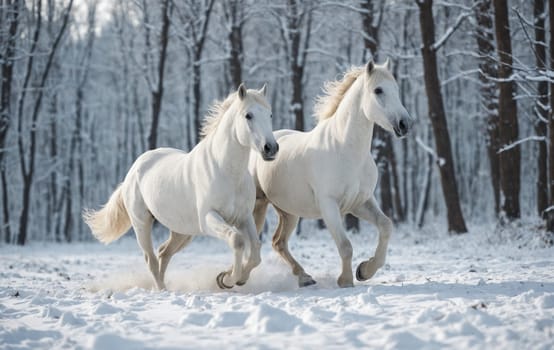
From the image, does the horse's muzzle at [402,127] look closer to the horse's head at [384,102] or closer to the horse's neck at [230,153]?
the horse's head at [384,102]

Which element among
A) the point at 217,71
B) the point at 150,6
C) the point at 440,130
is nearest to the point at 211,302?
the point at 440,130

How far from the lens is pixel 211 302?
17.0ft

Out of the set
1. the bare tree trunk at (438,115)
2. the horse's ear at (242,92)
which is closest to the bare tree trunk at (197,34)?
the bare tree trunk at (438,115)

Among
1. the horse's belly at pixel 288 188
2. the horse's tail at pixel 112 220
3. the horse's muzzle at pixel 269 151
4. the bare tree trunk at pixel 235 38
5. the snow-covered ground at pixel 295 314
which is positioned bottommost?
the snow-covered ground at pixel 295 314

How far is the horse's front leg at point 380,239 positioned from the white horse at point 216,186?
118 cm

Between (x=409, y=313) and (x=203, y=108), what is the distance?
29757 mm

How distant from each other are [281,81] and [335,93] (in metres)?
24.5

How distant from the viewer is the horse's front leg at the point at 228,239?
5.71 meters

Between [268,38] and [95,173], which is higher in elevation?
[268,38]

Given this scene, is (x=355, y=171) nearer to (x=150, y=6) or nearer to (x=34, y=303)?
(x=34, y=303)

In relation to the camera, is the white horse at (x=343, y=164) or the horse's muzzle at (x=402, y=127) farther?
the white horse at (x=343, y=164)

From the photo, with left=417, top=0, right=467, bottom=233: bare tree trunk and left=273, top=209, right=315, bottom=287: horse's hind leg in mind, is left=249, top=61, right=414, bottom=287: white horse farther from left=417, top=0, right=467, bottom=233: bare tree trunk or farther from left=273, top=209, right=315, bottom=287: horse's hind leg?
left=417, top=0, right=467, bottom=233: bare tree trunk

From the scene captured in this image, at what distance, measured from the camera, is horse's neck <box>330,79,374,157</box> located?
20.7 feet

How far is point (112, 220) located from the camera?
7957mm
